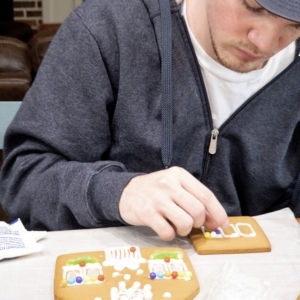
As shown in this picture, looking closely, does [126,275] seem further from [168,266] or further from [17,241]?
[17,241]

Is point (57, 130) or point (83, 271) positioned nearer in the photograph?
point (83, 271)

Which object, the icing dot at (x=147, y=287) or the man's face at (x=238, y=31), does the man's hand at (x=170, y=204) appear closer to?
the icing dot at (x=147, y=287)

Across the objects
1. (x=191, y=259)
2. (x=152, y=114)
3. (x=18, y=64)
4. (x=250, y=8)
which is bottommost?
(x=18, y=64)

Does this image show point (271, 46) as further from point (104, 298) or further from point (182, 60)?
point (104, 298)

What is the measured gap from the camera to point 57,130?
0.86m

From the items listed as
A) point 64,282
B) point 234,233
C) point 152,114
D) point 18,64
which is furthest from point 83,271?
point 18,64

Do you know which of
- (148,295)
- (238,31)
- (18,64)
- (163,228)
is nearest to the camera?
(148,295)

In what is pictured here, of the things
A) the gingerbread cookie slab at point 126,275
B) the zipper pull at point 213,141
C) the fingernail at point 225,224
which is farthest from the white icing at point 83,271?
the zipper pull at point 213,141

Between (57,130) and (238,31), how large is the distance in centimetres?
36

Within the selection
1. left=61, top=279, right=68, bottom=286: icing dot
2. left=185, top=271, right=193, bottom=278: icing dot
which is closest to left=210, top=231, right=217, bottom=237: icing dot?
left=185, top=271, right=193, bottom=278: icing dot

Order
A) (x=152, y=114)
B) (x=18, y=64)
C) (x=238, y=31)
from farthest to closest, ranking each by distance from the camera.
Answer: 1. (x=18, y=64)
2. (x=152, y=114)
3. (x=238, y=31)

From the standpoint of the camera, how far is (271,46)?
815mm

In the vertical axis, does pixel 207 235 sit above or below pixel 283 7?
below

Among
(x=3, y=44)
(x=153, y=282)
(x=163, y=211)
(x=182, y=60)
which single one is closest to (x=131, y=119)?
(x=182, y=60)
